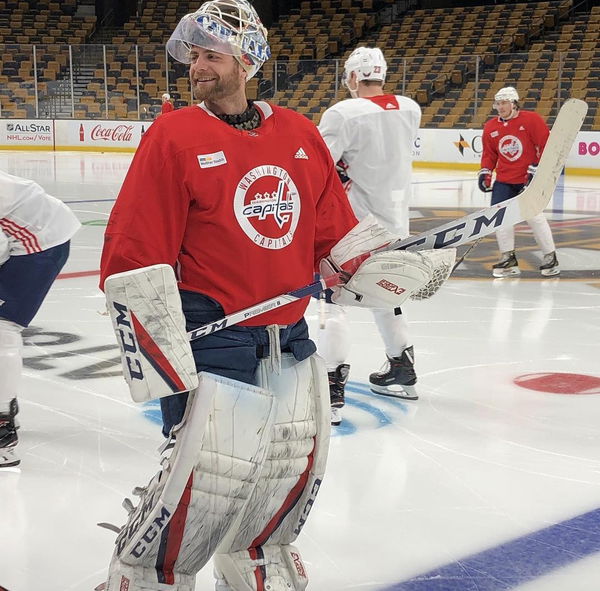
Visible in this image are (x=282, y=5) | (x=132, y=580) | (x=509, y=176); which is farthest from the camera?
(x=282, y=5)

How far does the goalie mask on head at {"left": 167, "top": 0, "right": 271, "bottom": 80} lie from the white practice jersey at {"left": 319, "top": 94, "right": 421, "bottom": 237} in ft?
6.35

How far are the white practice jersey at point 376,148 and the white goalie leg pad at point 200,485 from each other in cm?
227

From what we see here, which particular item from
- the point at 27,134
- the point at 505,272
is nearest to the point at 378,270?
the point at 505,272

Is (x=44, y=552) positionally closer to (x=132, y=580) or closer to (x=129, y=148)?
(x=132, y=580)

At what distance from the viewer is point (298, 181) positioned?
224 cm

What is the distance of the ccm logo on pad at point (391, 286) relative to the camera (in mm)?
2281

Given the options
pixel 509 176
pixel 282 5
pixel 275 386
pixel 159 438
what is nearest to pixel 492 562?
→ pixel 275 386

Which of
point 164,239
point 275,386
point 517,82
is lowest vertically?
point 275,386

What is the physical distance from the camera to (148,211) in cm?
206

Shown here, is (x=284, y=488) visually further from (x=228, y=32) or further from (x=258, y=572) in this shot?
(x=228, y=32)

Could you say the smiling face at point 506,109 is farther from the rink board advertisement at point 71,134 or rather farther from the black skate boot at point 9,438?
the rink board advertisement at point 71,134

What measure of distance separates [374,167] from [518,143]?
371 cm

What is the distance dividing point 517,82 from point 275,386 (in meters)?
16.7

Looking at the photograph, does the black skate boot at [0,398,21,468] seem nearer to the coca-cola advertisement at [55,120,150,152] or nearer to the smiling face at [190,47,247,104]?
the smiling face at [190,47,247,104]
